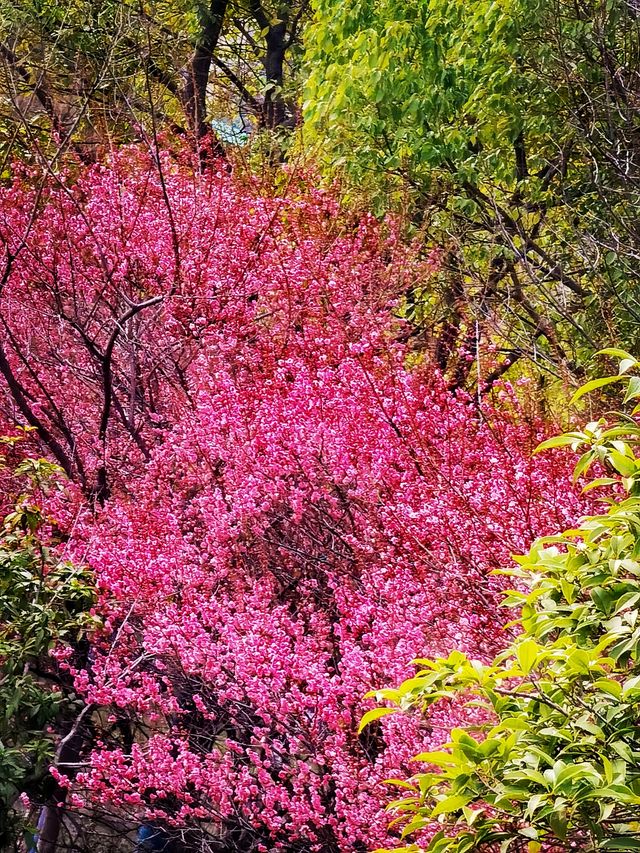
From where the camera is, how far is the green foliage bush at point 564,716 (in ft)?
7.59

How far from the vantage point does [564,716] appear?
259 centimetres

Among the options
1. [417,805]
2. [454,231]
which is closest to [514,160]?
[454,231]

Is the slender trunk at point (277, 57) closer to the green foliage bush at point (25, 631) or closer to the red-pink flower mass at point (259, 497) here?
the red-pink flower mass at point (259, 497)

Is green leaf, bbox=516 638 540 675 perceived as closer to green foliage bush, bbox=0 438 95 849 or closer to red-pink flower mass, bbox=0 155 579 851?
red-pink flower mass, bbox=0 155 579 851

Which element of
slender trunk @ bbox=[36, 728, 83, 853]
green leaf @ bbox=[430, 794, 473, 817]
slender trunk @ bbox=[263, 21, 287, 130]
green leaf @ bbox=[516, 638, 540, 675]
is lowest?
green leaf @ bbox=[430, 794, 473, 817]

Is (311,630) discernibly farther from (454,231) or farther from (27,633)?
(454,231)

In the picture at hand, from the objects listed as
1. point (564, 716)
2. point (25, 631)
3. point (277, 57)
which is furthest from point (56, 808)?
point (277, 57)

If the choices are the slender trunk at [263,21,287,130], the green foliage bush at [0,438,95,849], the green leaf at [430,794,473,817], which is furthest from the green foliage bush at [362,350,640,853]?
the slender trunk at [263,21,287,130]

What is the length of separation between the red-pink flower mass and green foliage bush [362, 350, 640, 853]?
1882mm

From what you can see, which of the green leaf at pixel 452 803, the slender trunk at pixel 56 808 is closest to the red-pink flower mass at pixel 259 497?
the slender trunk at pixel 56 808

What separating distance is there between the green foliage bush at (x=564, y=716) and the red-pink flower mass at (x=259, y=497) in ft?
6.17

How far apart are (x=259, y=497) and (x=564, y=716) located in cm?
440

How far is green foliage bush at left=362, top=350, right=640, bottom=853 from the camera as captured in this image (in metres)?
2.31

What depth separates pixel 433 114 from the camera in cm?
993
